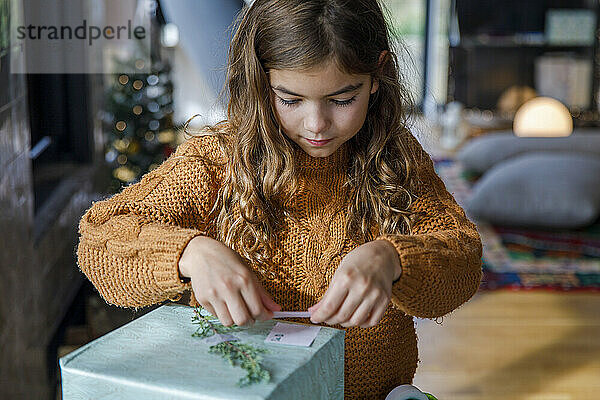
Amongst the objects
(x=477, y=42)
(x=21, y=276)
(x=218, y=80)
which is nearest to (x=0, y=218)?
(x=21, y=276)

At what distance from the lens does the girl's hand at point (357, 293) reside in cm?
77

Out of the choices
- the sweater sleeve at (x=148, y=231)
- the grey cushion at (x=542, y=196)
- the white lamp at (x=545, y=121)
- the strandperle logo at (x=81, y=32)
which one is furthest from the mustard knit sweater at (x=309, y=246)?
the white lamp at (x=545, y=121)

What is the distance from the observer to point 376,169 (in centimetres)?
106

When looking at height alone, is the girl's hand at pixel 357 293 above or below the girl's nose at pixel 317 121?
below

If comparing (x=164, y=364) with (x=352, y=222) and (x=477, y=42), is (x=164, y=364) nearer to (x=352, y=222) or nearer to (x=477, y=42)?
(x=352, y=222)

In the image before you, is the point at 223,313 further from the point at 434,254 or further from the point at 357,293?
the point at 434,254

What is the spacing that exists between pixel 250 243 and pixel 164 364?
14.0 inches

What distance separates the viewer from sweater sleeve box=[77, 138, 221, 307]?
2.85 ft

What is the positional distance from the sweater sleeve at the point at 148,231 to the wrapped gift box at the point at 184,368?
9cm

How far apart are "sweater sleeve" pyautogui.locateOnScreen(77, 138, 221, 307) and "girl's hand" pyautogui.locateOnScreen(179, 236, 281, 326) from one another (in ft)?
0.18

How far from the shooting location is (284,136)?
1.02 metres

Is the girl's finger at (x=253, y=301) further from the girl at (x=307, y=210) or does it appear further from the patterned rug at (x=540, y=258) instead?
the patterned rug at (x=540, y=258)

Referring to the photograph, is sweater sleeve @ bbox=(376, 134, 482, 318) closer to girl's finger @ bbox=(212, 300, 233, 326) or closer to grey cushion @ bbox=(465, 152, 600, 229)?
girl's finger @ bbox=(212, 300, 233, 326)

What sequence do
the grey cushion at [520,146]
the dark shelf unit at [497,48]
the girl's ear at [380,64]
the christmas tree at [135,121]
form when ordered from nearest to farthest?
the girl's ear at [380,64], the christmas tree at [135,121], the grey cushion at [520,146], the dark shelf unit at [497,48]
